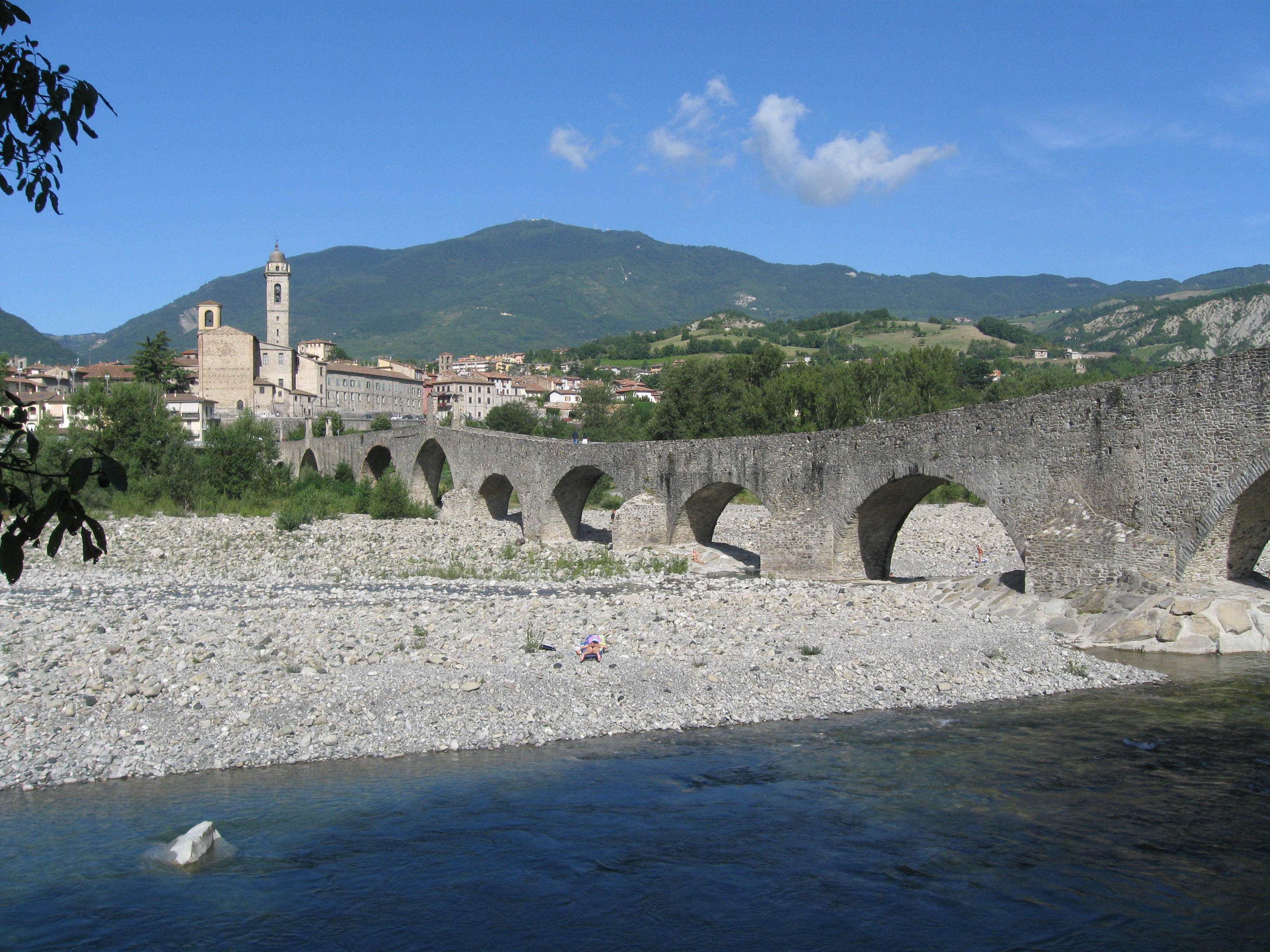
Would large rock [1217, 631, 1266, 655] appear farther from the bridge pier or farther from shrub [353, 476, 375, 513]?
shrub [353, 476, 375, 513]

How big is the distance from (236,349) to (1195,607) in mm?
90233

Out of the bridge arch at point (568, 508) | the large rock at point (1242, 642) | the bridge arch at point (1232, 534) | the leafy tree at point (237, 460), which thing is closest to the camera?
the bridge arch at point (1232, 534)

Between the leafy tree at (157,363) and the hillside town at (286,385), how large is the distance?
1.74 metres

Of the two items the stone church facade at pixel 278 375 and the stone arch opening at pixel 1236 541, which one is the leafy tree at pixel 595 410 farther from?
the stone arch opening at pixel 1236 541

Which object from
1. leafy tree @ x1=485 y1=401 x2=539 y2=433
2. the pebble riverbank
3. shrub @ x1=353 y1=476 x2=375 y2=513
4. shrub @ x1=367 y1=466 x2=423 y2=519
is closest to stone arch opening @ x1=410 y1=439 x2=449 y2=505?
shrub @ x1=353 y1=476 x2=375 y2=513

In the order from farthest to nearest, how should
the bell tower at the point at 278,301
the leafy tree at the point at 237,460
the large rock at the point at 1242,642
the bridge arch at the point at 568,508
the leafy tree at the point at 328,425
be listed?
the bell tower at the point at 278,301, the leafy tree at the point at 328,425, the leafy tree at the point at 237,460, the bridge arch at the point at 568,508, the large rock at the point at 1242,642

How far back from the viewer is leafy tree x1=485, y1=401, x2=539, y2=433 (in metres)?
72.9

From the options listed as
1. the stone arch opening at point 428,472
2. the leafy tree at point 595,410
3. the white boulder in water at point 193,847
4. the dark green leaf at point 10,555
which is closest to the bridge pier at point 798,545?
the white boulder in water at point 193,847

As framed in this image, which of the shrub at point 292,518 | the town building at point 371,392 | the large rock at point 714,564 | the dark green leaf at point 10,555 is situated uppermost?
the town building at point 371,392

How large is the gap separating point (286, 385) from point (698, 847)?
9831cm

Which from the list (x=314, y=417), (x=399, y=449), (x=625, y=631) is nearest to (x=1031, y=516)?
(x=625, y=631)

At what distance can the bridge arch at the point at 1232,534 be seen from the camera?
573 inches

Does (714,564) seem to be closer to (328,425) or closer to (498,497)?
(498,497)

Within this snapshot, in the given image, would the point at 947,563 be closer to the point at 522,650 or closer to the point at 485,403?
the point at 522,650
